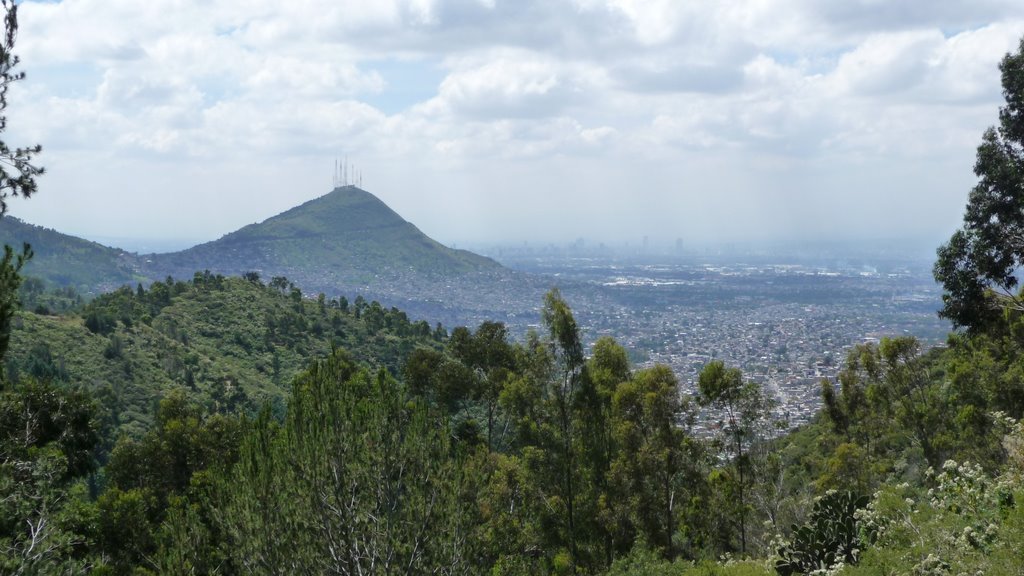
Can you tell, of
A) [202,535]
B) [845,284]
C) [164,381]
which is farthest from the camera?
[845,284]

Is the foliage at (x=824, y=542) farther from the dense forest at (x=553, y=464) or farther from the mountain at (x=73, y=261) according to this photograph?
the mountain at (x=73, y=261)

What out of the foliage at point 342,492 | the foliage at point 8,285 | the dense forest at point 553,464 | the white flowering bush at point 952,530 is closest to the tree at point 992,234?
the dense forest at point 553,464

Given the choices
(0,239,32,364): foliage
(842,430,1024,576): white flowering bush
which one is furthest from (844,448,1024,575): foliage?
(0,239,32,364): foliage

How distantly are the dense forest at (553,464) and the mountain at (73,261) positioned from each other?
522ft

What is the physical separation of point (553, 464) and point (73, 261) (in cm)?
19586

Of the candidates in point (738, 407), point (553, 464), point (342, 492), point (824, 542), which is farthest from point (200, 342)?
point (824, 542)

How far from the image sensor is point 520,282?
192 metres

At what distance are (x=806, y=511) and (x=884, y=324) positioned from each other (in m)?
111

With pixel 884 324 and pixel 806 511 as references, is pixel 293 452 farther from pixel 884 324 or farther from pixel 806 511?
pixel 884 324

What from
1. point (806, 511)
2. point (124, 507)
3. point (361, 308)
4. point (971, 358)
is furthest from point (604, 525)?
point (361, 308)

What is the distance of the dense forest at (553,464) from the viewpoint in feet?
25.5

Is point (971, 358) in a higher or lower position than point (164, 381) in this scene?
higher

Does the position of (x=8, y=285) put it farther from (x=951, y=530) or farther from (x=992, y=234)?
(x=992, y=234)

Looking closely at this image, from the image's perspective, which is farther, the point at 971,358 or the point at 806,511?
the point at 971,358
